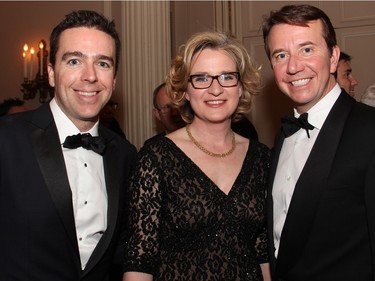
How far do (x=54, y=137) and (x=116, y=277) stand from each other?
4.47 ft

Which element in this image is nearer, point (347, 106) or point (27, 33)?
point (347, 106)

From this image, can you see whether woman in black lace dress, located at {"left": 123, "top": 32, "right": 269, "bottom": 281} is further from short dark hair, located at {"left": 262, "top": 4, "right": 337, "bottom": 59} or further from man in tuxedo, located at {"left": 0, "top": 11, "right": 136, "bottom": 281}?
short dark hair, located at {"left": 262, "top": 4, "right": 337, "bottom": 59}

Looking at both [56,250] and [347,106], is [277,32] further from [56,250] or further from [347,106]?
[56,250]

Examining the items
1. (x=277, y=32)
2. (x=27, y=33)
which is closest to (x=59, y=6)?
(x=27, y=33)

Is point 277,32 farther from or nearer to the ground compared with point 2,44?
nearer to the ground

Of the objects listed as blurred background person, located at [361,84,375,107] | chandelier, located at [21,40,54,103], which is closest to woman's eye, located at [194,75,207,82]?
blurred background person, located at [361,84,375,107]

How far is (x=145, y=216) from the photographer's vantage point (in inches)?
87.9

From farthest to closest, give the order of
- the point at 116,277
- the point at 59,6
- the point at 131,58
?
the point at 59,6
the point at 131,58
the point at 116,277

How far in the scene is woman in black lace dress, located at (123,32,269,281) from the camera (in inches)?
88.7

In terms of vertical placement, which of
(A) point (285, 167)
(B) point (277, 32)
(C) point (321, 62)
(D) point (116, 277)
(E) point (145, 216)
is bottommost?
(D) point (116, 277)

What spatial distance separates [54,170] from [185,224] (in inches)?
25.9

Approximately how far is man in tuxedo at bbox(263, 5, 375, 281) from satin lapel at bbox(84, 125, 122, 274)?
2.46 ft

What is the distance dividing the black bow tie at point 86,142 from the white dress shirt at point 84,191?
0.18 ft

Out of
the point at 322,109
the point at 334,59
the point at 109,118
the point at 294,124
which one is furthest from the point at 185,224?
the point at 109,118
